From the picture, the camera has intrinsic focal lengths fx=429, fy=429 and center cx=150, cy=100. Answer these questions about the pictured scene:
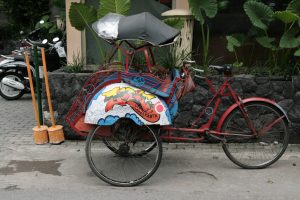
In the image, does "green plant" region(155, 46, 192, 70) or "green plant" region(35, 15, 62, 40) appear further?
"green plant" region(35, 15, 62, 40)

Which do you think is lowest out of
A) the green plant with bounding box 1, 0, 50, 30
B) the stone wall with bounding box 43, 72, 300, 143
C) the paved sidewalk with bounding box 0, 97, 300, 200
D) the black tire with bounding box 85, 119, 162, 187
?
the paved sidewalk with bounding box 0, 97, 300, 200

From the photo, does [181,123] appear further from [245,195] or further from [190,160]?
[245,195]

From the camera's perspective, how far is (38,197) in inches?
173

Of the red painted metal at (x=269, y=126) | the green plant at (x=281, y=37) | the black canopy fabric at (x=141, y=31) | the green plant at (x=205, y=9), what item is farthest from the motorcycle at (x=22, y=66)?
the red painted metal at (x=269, y=126)

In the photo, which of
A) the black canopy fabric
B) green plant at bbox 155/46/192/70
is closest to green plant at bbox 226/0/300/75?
green plant at bbox 155/46/192/70

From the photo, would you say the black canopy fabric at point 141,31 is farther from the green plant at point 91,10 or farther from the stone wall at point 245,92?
the green plant at point 91,10

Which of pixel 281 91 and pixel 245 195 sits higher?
pixel 281 91

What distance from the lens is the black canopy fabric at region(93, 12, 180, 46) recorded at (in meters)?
4.49

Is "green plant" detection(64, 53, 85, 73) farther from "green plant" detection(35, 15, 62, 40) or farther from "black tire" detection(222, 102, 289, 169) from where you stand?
"green plant" detection(35, 15, 62, 40)

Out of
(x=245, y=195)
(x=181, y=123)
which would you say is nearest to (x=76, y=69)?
(x=181, y=123)

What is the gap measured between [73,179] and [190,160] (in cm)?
→ 153

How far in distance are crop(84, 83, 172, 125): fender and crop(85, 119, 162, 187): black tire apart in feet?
0.49

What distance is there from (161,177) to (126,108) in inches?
38.8

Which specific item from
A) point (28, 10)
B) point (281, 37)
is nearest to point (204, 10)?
point (281, 37)
